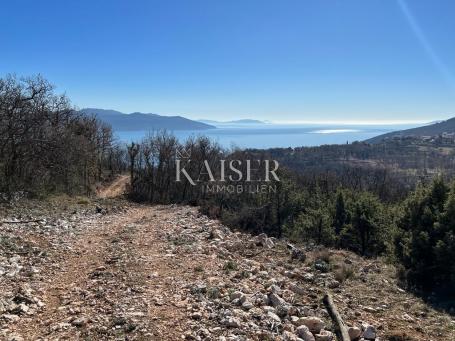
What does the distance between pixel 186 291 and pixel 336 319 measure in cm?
303

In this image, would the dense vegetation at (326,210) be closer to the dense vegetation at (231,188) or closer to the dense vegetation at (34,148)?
the dense vegetation at (231,188)

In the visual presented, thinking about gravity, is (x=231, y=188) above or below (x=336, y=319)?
below

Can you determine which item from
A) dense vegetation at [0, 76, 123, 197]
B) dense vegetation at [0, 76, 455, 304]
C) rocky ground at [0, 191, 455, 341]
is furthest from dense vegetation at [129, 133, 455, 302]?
dense vegetation at [0, 76, 123, 197]

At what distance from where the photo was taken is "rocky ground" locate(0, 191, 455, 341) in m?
5.88

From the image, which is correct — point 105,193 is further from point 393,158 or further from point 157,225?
point 393,158

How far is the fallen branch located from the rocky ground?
4.6 inches

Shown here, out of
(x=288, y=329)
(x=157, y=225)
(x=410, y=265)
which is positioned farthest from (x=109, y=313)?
(x=157, y=225)

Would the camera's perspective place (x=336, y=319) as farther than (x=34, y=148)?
No

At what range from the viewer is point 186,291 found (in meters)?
7.50

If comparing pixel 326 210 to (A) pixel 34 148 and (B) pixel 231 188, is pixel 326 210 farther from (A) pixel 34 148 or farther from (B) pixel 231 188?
(A) pixel 34 148

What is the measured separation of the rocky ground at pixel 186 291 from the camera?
5.88m

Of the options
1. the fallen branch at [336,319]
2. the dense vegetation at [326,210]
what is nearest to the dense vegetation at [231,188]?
the dense vegetation at [326,210]

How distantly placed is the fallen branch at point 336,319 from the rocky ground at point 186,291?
0.12 meters

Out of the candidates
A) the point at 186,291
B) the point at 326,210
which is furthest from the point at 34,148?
the point at 326,210
